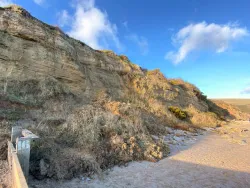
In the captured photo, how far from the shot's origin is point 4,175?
13.9ft

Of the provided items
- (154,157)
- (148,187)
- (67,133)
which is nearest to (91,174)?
(148,187)

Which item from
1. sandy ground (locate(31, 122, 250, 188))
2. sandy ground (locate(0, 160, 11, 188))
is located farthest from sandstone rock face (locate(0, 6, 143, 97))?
sandy ground (locate(31, 122, 250, 188))

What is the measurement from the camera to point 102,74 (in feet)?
54.2

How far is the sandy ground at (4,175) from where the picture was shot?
389 cm

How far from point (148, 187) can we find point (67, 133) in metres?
3.33

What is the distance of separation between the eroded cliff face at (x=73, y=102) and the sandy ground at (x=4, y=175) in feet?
1.92

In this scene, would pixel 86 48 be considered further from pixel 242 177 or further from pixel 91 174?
pixel 242 177

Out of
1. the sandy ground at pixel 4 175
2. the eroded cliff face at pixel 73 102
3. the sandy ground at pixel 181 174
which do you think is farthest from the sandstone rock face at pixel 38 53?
the sandy ground at pixel 181 174

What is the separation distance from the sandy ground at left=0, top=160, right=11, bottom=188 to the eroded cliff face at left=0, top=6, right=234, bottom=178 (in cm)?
59

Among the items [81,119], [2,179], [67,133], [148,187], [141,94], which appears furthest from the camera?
[141,94]

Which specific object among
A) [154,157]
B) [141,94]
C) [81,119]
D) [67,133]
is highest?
[141,94]

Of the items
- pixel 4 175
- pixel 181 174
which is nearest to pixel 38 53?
pixel 4 175

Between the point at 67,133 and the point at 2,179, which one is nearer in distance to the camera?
the point at 2,179

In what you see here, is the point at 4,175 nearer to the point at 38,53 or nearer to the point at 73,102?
the point at 73,102
